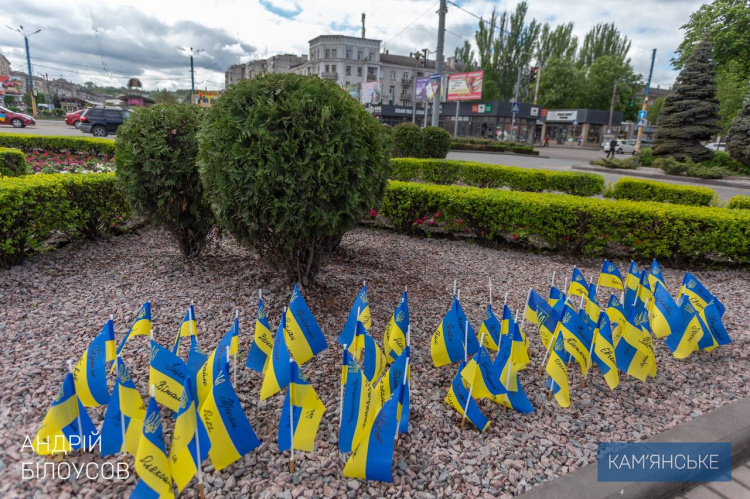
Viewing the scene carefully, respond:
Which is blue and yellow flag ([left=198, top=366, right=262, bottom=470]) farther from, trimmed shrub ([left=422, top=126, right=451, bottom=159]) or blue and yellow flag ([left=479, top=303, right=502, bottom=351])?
trimmed shrub ([left=422, top=126, right=451, bottom=159])

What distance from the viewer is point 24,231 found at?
482 centimetres

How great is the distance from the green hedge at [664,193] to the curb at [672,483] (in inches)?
293

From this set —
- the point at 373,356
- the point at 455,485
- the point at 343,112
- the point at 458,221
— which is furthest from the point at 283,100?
the point at 458,221

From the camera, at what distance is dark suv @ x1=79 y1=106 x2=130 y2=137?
2631 cm

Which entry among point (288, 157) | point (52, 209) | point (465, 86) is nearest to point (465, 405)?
point (288, 157)

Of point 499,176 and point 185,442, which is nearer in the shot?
point 185,442

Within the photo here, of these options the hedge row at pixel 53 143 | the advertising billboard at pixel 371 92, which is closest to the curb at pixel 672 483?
the hedge row at pixel 53 143

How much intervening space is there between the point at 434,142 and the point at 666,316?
11.7m

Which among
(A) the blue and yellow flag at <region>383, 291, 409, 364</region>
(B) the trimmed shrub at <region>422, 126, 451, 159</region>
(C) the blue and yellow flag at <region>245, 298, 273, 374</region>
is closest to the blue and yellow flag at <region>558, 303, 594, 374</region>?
(A) the blue and yellow flag at <region>383, 291, 409, 364</region>

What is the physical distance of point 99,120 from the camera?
2652 cm

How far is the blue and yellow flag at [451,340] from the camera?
3.18m

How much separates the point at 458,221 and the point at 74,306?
5.15 meters

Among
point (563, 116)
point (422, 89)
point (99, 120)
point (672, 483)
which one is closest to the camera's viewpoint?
point (672, 483)

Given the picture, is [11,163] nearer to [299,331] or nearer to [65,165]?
[65,165]
